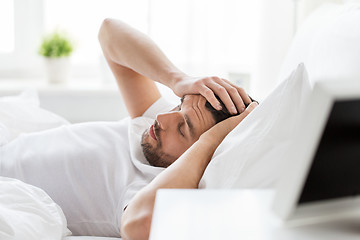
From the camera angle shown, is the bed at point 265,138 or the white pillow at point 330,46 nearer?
the bed at point 265,138

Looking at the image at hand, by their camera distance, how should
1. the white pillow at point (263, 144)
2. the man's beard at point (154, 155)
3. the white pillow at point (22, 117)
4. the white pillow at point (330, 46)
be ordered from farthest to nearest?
the white pillow at point (22, 117) → the man's beard at point (154, 155) → the white pillow at point (330, 46) → the white pillow at point (263, 144)

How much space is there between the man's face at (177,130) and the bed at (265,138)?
0.28 metres

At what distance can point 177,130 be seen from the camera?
1489 mm

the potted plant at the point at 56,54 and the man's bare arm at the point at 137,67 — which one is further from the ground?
the man's bare arm at the point at 137,67

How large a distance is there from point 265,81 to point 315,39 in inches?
45.3

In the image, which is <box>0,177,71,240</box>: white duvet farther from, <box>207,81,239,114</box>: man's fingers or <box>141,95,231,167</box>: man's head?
<box>207,81,239,114</box>: man's fingers

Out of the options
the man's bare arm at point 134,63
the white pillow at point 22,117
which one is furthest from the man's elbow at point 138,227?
the white pillow at point 22,117

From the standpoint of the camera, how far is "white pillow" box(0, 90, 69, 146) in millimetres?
1857

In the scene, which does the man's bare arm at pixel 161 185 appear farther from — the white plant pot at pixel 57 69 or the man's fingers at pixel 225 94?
the white plant pot at pixel 57 69

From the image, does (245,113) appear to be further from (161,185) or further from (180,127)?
(161,185)

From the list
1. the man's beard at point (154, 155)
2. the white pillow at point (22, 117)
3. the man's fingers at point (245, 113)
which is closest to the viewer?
the man's fingers at point (245, 113)

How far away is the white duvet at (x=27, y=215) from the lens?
3.65 feet

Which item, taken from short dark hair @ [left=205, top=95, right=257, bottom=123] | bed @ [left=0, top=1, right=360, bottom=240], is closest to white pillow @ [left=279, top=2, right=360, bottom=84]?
bed @ [left=0, top=1, right=360, bottom=240]

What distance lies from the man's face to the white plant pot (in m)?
1.56
